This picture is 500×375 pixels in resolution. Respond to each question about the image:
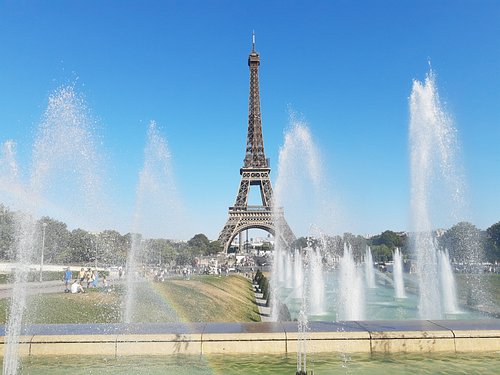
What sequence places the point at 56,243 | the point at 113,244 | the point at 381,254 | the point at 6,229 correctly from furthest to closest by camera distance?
the point at 381,254
the point at 56,243
the point at 113,244
the point at 6,229

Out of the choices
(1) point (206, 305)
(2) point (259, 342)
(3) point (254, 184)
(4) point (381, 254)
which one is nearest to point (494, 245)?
(4) point (381, 254)

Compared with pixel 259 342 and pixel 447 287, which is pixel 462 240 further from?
pixel 259 342

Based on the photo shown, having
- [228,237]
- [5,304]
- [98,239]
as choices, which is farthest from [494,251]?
[5,304]

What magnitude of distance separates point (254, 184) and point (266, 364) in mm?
72631

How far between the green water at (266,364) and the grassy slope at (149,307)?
277 inches

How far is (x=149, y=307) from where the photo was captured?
17.5 meters

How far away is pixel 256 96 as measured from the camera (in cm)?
8100

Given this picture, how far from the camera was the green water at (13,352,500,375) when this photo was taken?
6953 mm

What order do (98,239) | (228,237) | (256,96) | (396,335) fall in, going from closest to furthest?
(396,335), (98,239), (228,237), (256,96)

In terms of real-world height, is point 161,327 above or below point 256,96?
below

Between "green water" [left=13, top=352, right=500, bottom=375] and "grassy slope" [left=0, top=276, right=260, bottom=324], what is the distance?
7025mm

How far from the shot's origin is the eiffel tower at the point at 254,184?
2906 inches

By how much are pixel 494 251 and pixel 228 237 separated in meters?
44.6

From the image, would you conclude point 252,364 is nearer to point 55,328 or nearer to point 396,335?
point 396,335
